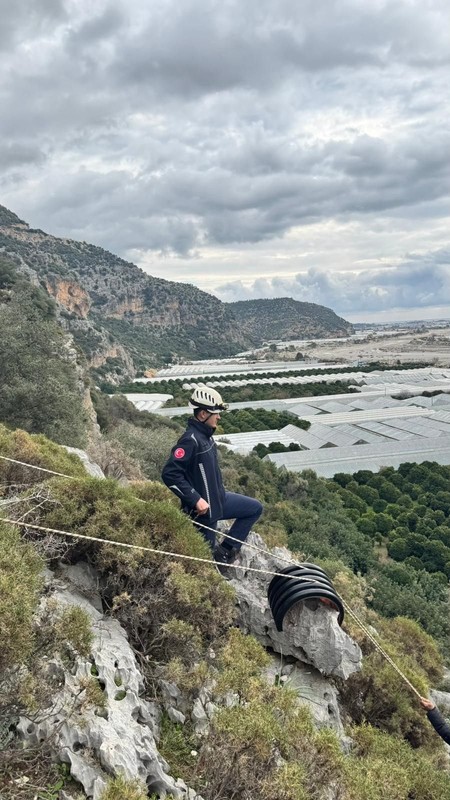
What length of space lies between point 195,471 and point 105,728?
2.85m

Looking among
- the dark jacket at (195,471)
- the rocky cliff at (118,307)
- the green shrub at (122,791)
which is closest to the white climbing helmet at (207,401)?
the dark jacket at (195,471)

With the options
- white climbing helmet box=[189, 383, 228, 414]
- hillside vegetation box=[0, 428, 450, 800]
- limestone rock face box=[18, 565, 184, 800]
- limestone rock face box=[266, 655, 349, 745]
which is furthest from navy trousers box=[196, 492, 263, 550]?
limestone rock face box=[18, 565, 184, 800]

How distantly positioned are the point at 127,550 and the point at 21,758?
222cm

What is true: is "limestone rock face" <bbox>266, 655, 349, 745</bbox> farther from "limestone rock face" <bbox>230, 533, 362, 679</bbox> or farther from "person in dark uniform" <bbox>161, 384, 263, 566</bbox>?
"person in dark uniform" <bbox>161, 384, 263, 566</bbox>

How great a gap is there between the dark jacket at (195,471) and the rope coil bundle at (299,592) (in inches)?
44.1

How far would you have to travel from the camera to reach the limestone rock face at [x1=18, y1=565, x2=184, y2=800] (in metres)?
3.18

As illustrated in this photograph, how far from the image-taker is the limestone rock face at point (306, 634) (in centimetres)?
550

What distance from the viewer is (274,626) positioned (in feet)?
19.3

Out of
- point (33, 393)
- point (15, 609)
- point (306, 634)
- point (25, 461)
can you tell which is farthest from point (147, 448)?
point (15, 609)

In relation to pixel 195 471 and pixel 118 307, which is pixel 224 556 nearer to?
pixel 195 471

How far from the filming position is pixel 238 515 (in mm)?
6418

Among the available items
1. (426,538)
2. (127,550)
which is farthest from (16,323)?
(426,538)

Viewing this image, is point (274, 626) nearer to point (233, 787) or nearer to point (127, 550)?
point (127, 550)

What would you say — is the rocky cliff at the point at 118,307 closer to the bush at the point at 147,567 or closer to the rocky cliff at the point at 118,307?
the rocky cliff at the point at 118,307
